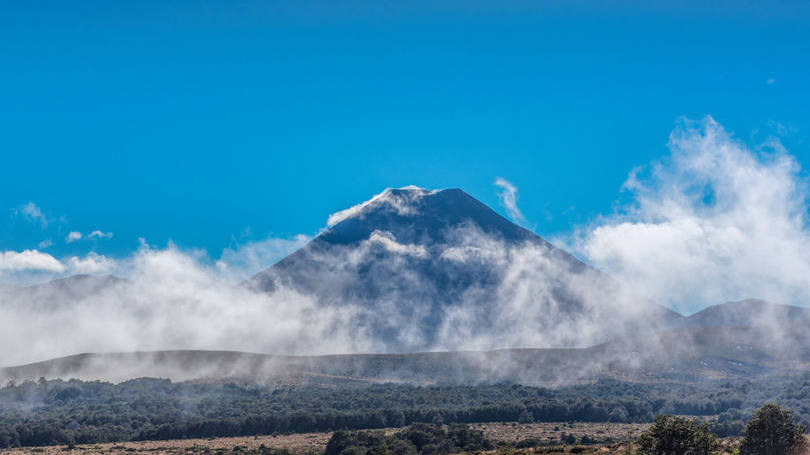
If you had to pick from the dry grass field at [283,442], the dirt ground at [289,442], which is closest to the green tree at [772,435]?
the dirt ground at [289,442]

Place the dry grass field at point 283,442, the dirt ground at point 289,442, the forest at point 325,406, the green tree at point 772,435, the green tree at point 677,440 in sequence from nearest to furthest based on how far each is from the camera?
1. the green tree at point 677,440
2. the green tree at point 772,435
3. the dirt ground at point 289,442
4. the dry grass field at point 283,442
5. the forest at point 325,406

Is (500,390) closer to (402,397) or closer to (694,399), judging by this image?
(402,397)

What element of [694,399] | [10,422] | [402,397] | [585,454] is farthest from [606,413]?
[10,422]

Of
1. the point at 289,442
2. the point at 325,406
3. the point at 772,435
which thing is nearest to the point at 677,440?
the point at 772,435

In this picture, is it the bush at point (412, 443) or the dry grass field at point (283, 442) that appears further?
the dry grass field at point (283, 442)

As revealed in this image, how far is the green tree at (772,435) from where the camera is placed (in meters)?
49.7

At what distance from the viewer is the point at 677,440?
4806 cm

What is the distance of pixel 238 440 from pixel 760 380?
142327mm

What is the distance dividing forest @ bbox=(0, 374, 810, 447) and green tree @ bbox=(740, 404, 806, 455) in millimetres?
44570

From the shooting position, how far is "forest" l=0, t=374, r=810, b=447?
117250 millimetres

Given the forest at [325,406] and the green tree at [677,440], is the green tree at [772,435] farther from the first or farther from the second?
the forest at [325,406]

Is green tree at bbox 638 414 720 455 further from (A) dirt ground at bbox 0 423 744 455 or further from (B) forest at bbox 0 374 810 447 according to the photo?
(B) forest at bbox 0 374 810 447

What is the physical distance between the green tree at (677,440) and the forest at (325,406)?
48204 millimetres

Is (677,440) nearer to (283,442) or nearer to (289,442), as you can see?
(289,442)
